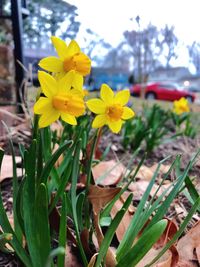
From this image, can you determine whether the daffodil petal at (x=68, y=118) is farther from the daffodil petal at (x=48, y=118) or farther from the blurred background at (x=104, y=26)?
the blurred background at (x=104, y=26)

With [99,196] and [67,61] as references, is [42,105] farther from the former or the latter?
[99,196]

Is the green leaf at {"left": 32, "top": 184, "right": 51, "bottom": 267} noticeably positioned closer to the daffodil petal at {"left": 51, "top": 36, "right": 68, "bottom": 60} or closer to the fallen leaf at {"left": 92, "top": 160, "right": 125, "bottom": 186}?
the daffodil petal at {"left": 51, "top": 36, "right": 68, "bottom": 60}

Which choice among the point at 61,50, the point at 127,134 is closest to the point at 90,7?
the point at 61,50

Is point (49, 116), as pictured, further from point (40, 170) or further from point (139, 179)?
point (139, 179)

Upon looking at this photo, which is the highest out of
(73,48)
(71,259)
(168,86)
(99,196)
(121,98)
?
(73,48)

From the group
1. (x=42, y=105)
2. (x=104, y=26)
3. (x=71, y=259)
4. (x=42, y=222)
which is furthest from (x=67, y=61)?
(x=104, y=26)


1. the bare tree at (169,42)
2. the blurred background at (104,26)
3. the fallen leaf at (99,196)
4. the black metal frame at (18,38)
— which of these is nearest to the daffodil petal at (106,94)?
the fallen leaf at (99,196)

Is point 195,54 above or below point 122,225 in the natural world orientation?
above
